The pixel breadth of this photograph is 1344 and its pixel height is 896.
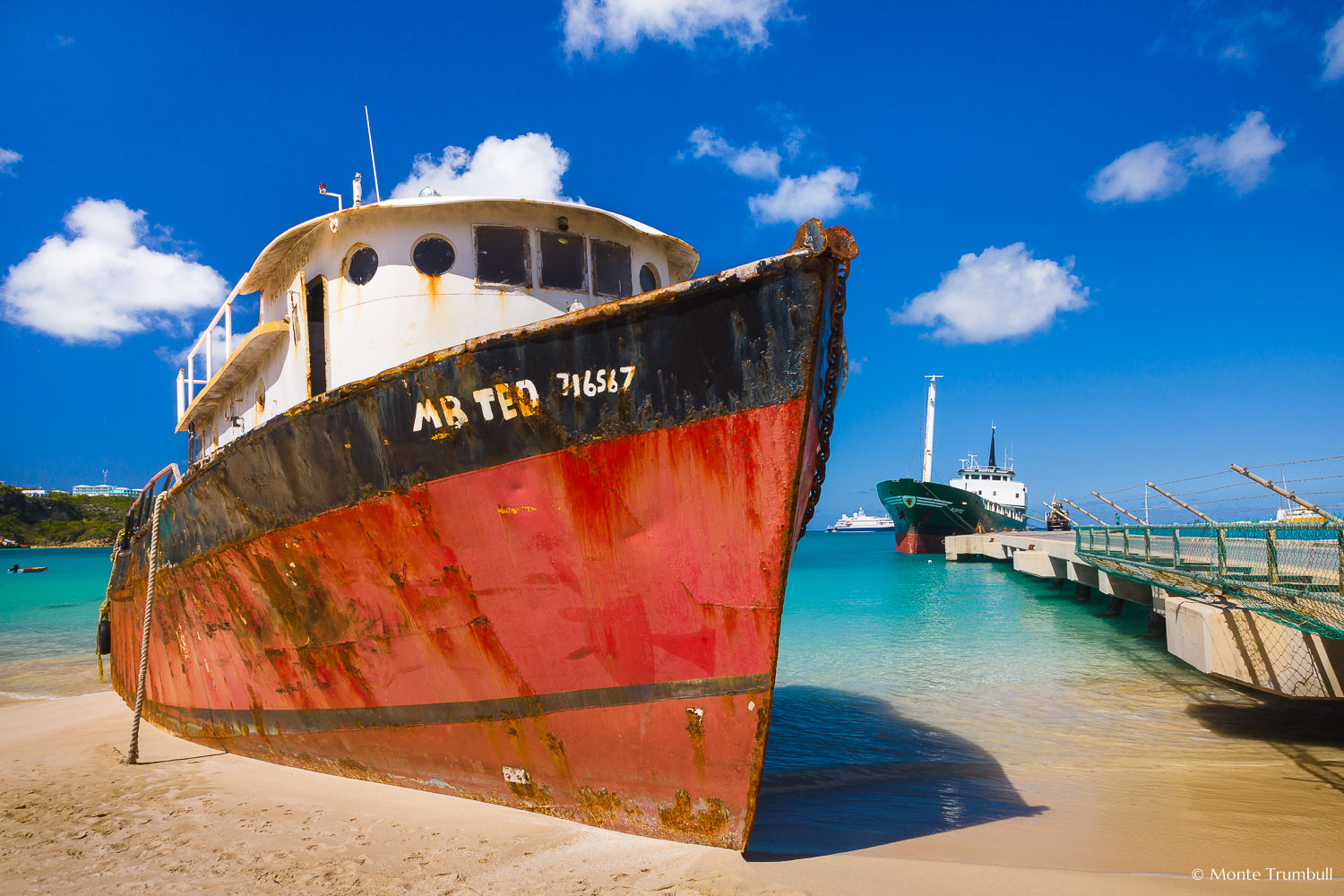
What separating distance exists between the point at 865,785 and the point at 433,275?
5623 millimetres

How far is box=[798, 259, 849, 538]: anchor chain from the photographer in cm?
404

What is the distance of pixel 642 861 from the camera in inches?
167

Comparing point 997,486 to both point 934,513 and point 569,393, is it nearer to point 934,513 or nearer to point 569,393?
point 934,513

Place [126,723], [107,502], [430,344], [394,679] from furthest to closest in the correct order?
[107,502] → [126,723] → [430,344] → [394,679]

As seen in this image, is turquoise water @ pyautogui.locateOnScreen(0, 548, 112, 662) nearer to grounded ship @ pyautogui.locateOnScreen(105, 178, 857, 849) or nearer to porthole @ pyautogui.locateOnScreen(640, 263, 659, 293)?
grounded ship @ pyautogui.locateOnScreen(105, 178, 857, 849)

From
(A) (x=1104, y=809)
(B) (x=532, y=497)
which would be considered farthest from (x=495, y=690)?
(A) (x=1104, y=809)

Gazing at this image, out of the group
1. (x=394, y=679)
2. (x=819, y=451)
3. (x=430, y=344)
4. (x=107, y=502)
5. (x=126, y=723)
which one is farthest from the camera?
(x=107, y=502)

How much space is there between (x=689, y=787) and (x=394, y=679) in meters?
2.20

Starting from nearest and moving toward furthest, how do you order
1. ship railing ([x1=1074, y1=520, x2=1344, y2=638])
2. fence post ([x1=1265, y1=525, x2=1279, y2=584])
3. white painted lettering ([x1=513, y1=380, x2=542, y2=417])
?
white painted lettering ([x1=513, y1=380, x2=542, y2=417])
ship railing ([x1=1074, y1=520, x2=1344, y2=638])
fence post ([x1=1265, y1=525, x2=1279, y2=584])

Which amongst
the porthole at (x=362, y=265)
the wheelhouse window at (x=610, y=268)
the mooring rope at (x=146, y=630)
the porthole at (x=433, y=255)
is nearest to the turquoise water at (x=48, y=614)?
the mooring rope at (x=146, y=630)

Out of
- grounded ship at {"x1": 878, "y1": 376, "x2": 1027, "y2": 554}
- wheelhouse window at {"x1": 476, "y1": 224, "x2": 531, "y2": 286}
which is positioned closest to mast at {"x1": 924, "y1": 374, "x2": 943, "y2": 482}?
grounded ship at {"x1": 878, "y1": 376, "x2": 1027, "y2": 554}

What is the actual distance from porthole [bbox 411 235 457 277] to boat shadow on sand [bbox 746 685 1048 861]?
465 centimetres

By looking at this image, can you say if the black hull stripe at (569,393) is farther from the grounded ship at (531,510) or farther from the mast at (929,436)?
the mast at (929,436)

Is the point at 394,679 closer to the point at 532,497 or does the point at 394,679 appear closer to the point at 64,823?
the point at 532,497
